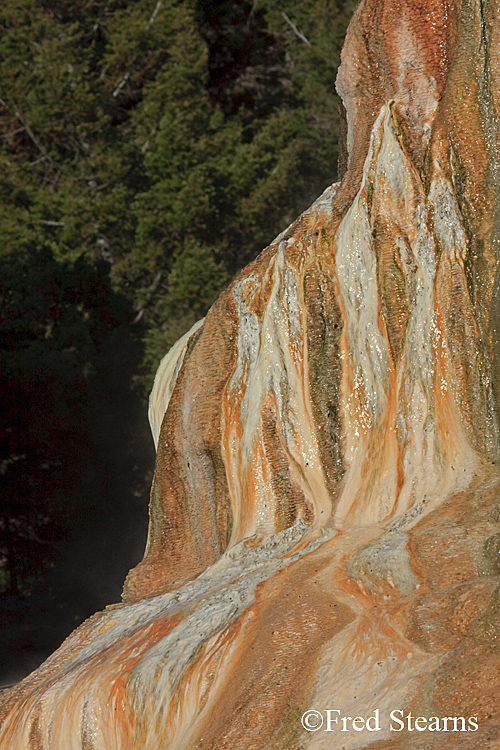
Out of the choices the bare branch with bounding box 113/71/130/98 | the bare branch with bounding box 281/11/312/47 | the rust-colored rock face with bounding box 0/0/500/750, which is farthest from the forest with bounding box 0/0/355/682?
the rust-colored rock face with bounding box 0/0/500/750

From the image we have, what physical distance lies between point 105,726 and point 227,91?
2224 cm

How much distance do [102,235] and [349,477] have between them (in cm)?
1412

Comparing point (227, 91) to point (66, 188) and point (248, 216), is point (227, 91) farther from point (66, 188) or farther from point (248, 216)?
point (66, 188)

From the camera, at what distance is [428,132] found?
683cm

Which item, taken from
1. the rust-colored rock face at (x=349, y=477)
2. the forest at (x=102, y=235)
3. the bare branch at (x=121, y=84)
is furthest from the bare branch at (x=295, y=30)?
the rust-colored rock face at (x=349, y=477)

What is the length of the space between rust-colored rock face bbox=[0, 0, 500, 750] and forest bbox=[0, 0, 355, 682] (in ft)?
29.1

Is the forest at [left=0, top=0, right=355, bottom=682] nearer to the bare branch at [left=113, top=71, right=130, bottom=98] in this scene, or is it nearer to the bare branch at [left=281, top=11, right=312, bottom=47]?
the bare branch at [left=113, top=71, right=130, bottom=98]

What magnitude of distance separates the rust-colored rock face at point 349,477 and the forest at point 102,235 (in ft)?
29.1

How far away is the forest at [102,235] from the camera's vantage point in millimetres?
16953

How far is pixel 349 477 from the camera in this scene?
6.96 metres

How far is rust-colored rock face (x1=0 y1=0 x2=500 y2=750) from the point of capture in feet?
Answer: 15.2

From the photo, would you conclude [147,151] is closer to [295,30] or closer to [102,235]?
[102,235]

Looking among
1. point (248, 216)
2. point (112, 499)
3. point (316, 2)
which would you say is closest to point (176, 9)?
point (316, 2)

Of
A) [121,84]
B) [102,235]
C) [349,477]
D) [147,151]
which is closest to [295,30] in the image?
[121,84]
